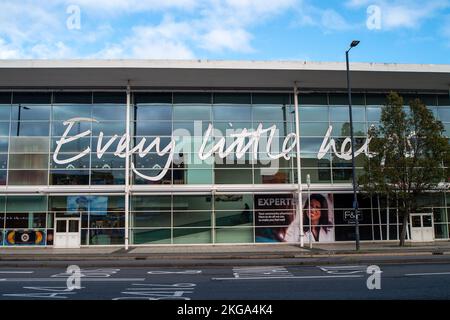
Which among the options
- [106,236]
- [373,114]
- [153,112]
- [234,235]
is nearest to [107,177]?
[106,236]

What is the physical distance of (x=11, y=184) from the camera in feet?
95.9

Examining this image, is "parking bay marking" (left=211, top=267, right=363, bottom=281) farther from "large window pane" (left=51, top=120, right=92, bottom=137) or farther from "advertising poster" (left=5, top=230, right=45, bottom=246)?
"large window pane" (left=51, top=120, right=92, bottom=137)

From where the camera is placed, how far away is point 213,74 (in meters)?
28.0

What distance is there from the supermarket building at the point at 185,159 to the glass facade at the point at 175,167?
0.06 metres

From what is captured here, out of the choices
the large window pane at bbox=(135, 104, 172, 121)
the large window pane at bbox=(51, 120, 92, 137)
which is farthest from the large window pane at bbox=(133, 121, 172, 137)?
the large window pane at bbox=(51, 120, 92, 137)

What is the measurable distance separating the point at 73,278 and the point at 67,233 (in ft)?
48.3

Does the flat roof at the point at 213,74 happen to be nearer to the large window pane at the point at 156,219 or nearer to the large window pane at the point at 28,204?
the large window pane at the point at 28,204

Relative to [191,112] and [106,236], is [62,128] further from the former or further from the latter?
[191,112]

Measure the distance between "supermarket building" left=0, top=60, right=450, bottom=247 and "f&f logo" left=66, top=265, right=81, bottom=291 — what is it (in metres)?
10.2

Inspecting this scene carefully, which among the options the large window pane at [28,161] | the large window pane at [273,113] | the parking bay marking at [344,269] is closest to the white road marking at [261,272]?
the parking bay marking at [344,269]

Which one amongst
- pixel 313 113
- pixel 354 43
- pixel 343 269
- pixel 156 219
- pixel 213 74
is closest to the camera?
pixel 343 269

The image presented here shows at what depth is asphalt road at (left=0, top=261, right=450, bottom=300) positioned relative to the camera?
35.9ft

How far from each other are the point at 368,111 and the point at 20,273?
76.0 ft
